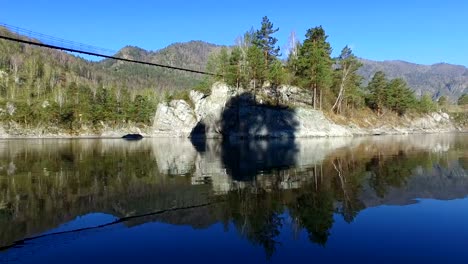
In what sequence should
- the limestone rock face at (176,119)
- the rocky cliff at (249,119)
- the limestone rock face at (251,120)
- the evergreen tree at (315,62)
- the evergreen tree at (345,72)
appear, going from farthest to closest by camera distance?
1. the limestone rock face at (176,119)
2. the evergreen tree at (345,72)
3. the evergreen tree at (315,62)
4. the rocky cliff at (249,119)
5. the limestone rock face at (251,120)

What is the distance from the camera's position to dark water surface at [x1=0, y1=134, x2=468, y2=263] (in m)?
11.2

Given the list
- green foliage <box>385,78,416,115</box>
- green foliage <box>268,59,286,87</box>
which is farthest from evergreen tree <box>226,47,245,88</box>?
green foliage <box>385,78,416,115</box>

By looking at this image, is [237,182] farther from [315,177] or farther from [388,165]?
[388,165]

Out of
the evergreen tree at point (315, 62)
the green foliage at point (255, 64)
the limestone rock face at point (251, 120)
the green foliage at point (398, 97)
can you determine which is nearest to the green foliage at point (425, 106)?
the green foliage at point (398, 97)

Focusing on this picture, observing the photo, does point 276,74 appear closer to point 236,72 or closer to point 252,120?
point 236,72

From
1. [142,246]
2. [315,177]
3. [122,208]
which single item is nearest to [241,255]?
[142,246]

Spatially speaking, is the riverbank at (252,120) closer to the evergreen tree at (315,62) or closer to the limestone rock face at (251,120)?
the limestone rock face at (251,120)

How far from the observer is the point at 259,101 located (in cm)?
9262

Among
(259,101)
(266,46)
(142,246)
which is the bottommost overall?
(142,246)

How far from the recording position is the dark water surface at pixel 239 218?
11.2 m

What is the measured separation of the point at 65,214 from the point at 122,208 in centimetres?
255

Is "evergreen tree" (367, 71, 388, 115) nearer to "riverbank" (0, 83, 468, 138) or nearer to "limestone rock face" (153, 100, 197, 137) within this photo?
"riverbank" (0, 83, 468, 138)

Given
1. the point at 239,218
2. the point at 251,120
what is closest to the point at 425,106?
the point at 251,120

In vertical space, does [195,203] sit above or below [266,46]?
below
